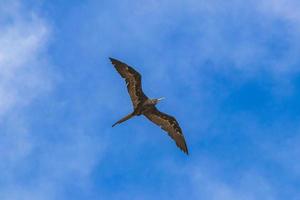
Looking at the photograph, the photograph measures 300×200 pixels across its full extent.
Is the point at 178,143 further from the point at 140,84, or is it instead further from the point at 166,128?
the point at 140,84

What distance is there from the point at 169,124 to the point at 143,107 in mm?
3785

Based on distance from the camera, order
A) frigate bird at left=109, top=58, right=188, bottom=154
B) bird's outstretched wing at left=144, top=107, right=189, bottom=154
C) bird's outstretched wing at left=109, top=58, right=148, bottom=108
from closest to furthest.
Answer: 1. bird's outstretched wing at left=109, top=58, right=148, bottom=108
2. frigate bird at left=109, top=58, right=188, bottom=154
3. bird's outstretched wing at left=144, top=107, right=189, bottom=154

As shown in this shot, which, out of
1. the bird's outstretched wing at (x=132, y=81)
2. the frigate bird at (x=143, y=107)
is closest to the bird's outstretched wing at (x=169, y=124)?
the frigate bird at (x=143, y=107)

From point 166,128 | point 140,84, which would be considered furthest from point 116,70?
point 166,128

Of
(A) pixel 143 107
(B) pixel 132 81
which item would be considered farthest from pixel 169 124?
(B) pixel 132 81

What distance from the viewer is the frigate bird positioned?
64188mm

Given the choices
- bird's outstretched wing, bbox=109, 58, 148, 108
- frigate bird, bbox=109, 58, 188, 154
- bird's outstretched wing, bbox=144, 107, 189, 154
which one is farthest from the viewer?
bird's outstretched wing, bbox=144, 107, 189, 154

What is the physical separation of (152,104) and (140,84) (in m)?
2.39

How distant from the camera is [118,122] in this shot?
64.3 m

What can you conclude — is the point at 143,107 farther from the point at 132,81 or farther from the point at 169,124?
the point at 169,124

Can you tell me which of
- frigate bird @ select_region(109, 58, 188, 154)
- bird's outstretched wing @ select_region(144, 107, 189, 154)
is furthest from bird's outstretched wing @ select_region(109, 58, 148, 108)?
bird's outstretched wing @ select_region(144, 107, 189, 154)

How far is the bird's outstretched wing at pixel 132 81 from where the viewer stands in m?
63.9

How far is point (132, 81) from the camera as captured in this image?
64688 millimetres

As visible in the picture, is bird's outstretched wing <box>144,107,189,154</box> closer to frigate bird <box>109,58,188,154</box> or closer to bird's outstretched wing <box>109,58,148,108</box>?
frigate bird <box>109,58,188,154</box>
